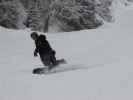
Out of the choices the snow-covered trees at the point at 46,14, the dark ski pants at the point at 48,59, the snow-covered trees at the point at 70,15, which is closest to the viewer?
the dark ski pants at the point at 48,59

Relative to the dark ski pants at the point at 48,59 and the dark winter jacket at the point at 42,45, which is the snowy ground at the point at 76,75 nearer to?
the dark ski pants at the point at 48,59

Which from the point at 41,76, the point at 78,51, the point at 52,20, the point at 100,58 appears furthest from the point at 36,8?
the point at 41,76

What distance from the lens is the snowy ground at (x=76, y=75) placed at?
8.30 metres

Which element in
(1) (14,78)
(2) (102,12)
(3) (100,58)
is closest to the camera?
(1) (14,78)

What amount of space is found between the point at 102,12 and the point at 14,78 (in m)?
22.3

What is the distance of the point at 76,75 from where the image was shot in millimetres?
10102

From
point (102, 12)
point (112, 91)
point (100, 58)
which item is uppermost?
point (112, 91)

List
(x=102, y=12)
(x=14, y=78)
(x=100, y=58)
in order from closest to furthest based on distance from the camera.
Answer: (x=14, y=78) < (x=100, y=58) < (x=102, y=12)

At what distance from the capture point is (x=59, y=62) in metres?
12.1

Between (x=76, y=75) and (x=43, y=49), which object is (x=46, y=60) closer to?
(x=43, y=49)

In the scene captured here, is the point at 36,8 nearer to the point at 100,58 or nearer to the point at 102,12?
the point at 102,12

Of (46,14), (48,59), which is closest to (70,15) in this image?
(46,14)

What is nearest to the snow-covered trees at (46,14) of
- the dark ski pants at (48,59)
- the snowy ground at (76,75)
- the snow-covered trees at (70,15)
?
the snow-covered trees at (70,15)

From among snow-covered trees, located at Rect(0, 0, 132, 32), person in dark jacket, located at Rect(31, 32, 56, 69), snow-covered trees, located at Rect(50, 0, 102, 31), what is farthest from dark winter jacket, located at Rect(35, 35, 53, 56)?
snow-covered trees, located at Rect(50, 0, 102, 31)
